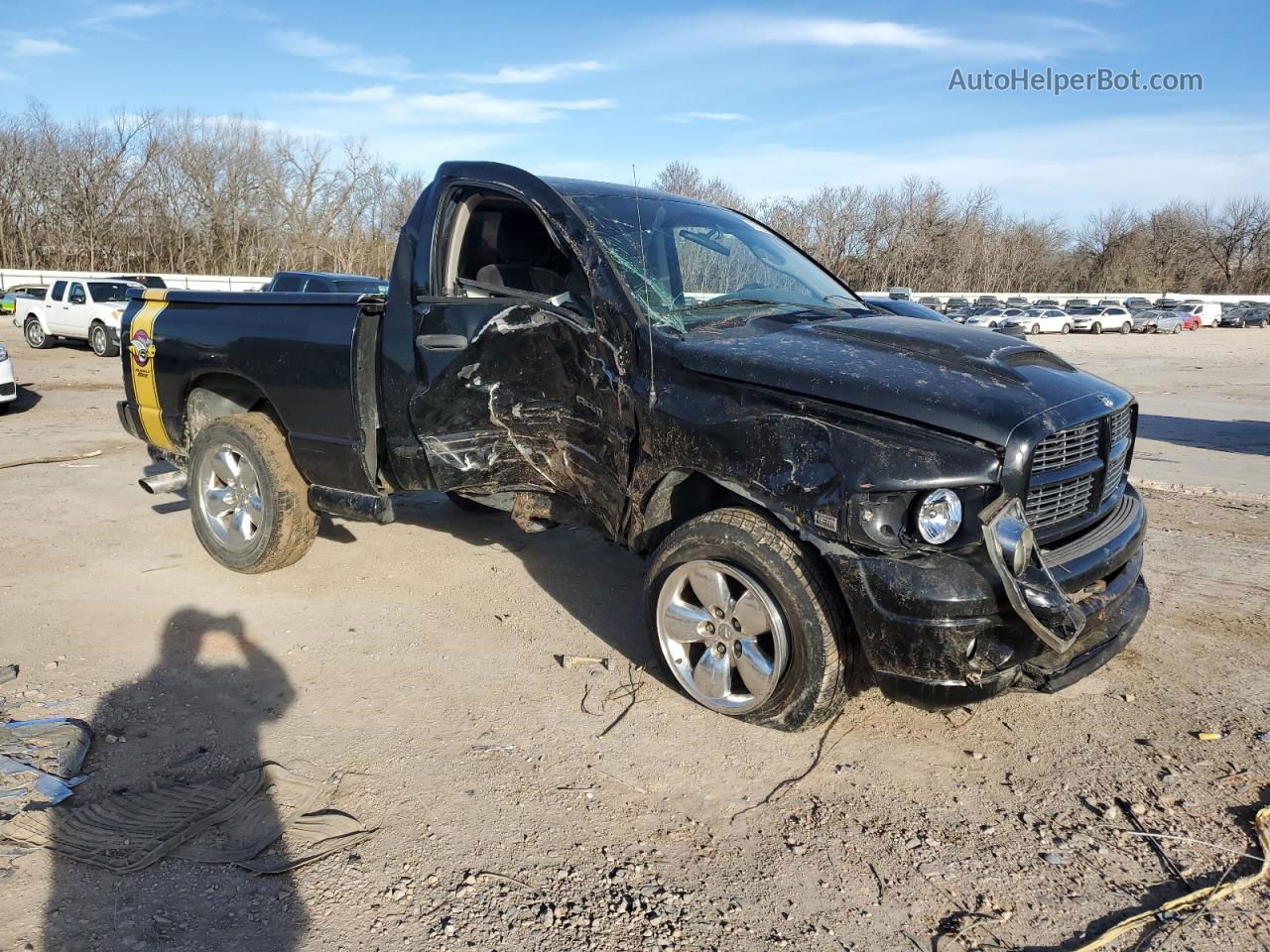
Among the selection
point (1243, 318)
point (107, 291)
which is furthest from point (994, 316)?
A: point (107, 291)

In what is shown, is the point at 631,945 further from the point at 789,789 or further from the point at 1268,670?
the point at 1268,670

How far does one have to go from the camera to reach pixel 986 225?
8288 cm

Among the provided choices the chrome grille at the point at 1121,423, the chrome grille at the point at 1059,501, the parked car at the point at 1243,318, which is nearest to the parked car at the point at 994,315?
the parked car at the point at 1243,318

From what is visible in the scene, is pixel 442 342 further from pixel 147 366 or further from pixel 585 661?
pixel 147 366

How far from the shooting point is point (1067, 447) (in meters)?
3.30

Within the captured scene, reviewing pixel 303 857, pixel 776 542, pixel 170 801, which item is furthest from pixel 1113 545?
pixel 170 801

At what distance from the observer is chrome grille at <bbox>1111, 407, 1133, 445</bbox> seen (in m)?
3.60

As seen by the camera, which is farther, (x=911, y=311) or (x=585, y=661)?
(x=911, y=311)

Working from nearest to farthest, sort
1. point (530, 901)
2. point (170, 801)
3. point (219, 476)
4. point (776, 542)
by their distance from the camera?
point (530, 901) → point (170, 801) → point (776, 542) → point (219, 476)

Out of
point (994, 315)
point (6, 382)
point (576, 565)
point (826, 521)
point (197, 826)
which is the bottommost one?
point (197, 826)

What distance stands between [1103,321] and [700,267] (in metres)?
53.5

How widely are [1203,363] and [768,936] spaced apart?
90.3ft

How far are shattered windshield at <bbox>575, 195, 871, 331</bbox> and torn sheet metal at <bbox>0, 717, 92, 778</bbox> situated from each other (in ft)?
8.91

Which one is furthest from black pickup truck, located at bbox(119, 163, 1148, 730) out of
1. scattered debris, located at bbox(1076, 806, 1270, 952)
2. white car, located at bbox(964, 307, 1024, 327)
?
white car, located at bbox(964, 307, 1024, 327)
